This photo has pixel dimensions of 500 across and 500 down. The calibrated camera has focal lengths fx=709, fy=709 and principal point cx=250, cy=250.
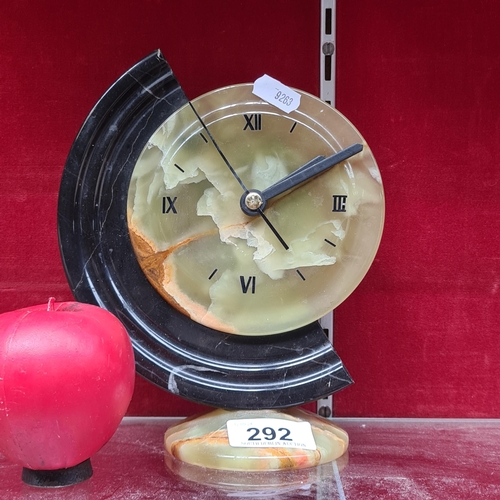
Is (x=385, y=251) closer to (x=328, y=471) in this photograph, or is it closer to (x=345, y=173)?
(x=345, y=173)

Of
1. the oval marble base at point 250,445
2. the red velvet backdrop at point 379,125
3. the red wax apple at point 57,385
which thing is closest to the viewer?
the red wax apple at point 57,385

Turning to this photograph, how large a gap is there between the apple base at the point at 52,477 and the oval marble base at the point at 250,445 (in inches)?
5.7

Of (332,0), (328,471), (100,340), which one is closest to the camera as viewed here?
(100,340)

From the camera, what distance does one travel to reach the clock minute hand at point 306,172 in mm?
910

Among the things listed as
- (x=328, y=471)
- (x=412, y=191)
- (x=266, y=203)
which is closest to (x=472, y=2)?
(x=412, y=191)

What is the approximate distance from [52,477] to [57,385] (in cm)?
14

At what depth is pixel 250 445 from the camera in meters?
0.88

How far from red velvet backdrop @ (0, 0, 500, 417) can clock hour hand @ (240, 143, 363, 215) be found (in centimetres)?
24

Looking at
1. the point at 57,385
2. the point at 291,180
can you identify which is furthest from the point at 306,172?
the point at 57,385

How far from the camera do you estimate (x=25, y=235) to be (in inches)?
45.6

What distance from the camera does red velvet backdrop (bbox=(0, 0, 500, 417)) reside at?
3.74 feet

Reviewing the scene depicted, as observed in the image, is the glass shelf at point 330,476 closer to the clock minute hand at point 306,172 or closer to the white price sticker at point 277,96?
the clock minute hand at point 306,172

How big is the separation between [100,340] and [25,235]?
46 cm

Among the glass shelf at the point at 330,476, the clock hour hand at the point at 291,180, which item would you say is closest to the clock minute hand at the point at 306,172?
the clock hour hand at the point at 291,180
